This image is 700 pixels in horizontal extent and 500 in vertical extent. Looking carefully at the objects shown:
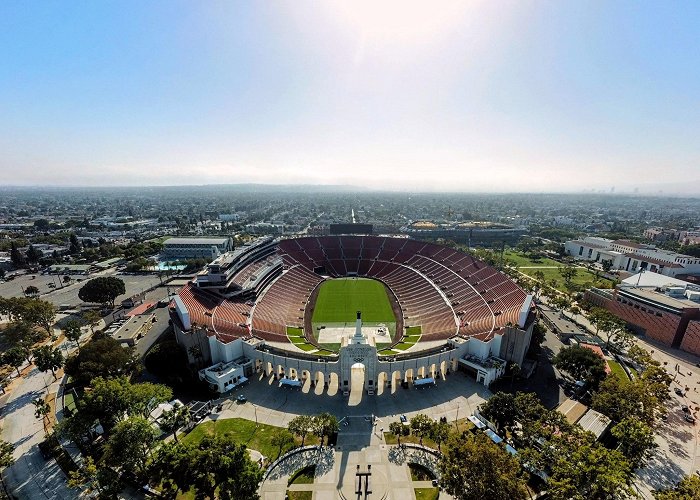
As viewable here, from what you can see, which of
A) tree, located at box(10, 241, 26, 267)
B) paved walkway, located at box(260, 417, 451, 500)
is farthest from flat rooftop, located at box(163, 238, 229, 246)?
paved walkway, located at box(260, 417, 451, 500)

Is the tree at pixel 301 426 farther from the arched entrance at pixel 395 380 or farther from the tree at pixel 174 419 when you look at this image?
the arched entrance at pixel 395 380

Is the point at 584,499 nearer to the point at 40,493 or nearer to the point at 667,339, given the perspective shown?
the point at 40,493

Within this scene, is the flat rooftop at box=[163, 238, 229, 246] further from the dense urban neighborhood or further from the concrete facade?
the concrete facade

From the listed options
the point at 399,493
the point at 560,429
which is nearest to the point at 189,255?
the point at 399,493

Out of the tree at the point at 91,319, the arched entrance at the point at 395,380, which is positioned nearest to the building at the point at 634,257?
the arched entrance at the point at 395,380

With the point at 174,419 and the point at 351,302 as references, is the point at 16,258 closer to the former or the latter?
the point at 351,302

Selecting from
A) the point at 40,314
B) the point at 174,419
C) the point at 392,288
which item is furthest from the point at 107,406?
the point at 392,288
